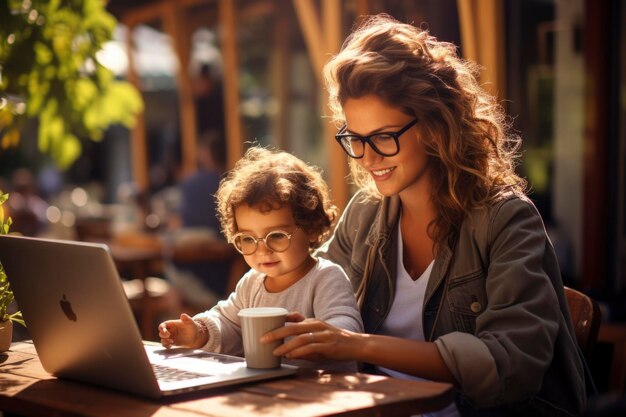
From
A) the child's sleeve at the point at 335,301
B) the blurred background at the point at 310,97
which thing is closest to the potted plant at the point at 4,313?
A: the child's sleeve at the point at 335,301

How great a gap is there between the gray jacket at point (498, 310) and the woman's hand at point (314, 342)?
0.67 ft

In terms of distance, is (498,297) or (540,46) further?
(540,46)

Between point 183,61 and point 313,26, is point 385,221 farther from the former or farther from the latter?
point 183,61

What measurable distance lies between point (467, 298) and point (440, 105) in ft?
1.59

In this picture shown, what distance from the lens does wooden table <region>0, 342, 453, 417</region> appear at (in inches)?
66.0

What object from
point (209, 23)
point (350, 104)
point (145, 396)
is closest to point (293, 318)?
point (145, 396)

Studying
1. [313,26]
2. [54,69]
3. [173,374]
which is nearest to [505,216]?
[173,374]

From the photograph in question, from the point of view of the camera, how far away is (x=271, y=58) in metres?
8.00

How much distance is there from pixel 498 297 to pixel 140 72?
925 cm

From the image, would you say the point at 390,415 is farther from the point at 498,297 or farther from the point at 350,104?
the point at 350,104

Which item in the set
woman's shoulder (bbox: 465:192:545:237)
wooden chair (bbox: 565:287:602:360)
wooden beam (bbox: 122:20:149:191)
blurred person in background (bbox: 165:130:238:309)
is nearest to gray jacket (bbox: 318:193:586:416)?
woman's shoulder (bbox: 465:192:545:237)

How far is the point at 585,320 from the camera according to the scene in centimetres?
231

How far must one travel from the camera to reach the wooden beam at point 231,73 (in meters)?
7.66

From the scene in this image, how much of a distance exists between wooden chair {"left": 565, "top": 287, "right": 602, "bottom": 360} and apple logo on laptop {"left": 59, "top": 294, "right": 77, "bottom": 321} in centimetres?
123
